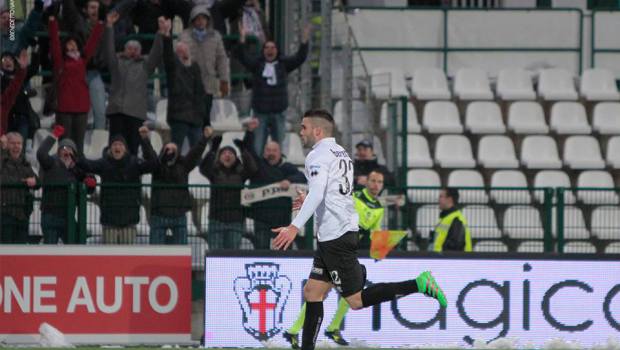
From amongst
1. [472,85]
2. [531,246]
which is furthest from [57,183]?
[472,85]

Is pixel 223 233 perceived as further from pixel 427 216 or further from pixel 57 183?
pixel 427 216

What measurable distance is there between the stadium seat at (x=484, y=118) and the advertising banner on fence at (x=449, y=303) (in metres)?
5.88

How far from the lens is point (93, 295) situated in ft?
51.4

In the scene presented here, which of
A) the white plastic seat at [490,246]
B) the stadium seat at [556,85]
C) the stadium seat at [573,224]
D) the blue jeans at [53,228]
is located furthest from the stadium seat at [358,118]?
the blue jeans at [53,228]

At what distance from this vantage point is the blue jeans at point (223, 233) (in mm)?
16484

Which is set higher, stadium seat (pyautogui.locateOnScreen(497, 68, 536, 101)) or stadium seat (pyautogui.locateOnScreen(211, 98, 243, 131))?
stadium seat (pyautogui.locateOnScreen(497, 68, 536, 101))

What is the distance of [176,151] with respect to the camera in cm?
1667

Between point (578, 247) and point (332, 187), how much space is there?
626cm

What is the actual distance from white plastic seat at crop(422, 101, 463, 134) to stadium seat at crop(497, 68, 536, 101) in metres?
Answer: 0.98

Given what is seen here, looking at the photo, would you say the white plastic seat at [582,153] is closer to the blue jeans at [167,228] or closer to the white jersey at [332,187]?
the blue jeans at [167,228]

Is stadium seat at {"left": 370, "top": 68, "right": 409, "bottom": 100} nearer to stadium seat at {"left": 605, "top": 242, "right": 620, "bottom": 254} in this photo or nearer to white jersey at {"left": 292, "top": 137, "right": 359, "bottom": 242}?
stadium seat at {"left": 605, "top": 242, "right": 620, "bottom": 254}

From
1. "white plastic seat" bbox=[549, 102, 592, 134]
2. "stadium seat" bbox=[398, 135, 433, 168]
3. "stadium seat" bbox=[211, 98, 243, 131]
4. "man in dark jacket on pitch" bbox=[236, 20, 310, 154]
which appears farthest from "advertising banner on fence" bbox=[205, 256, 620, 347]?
"white plastic seat" bbox=[549, 102, 592, 134]

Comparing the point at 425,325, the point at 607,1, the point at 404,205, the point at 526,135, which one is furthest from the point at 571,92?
the point at 425,325

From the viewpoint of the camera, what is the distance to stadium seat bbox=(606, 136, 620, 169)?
831 inches
